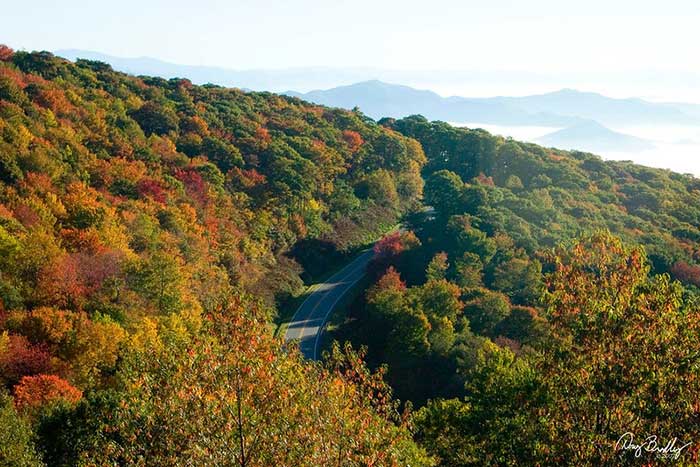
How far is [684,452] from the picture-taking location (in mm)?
11008

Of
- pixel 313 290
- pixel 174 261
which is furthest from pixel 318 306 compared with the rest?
pixel 174 261

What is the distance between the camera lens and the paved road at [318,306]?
46.7 meters

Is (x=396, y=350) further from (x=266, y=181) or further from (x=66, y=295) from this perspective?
(x=266, y=181)

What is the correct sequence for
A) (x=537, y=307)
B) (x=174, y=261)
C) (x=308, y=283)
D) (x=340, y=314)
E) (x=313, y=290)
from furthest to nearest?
(x=308, y=283), (x=313, y=290), (x=340, y=314), (x=537, y=307), (x=174, y=261)

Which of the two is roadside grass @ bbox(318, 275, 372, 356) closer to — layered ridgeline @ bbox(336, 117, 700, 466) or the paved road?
the paved road

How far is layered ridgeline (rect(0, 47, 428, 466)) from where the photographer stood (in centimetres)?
1206

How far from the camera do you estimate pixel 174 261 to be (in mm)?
37031

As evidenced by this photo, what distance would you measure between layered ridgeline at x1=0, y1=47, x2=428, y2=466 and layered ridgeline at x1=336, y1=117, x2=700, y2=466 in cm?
409

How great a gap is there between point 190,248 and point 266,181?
20.9 m

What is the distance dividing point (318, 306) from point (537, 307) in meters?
21.4

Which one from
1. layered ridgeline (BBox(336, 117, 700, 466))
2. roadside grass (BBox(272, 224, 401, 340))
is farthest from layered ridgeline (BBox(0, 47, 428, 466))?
layered ridgeline (BBox(336, 117, 700, 466))

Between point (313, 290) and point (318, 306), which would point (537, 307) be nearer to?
point (318, 306)

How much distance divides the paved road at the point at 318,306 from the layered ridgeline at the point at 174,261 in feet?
9.66

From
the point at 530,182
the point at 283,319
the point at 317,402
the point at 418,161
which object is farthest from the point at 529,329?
the point at 418,161
